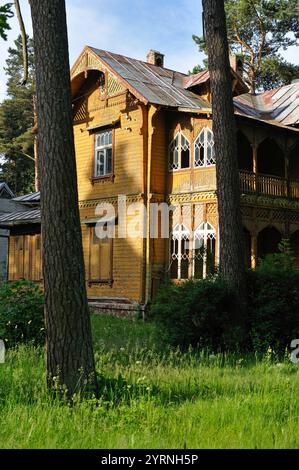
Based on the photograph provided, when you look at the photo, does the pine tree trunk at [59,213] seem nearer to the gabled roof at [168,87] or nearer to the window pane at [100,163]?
the gabled roof at [168,87]

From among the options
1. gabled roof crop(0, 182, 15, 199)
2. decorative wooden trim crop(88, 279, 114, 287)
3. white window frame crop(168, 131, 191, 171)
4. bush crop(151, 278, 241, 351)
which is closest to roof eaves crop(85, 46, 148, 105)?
white window frame crop(168, 131, 191, 171)

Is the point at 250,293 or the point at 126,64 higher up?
the point at 126,64

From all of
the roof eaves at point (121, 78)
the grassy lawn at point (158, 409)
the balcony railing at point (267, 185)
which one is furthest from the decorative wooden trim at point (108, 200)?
the grassy lawn at point (158, 409)

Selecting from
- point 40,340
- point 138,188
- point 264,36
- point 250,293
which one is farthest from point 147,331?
point 264,36

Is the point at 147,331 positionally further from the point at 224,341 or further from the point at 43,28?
the point at 43,28

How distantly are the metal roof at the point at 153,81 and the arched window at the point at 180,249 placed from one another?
385cm

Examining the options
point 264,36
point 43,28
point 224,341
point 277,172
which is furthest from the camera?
point 264,36

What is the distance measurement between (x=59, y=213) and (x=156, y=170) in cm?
1333

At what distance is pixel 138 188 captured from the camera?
61.0ft

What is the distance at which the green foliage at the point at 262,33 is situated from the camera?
1316 inches

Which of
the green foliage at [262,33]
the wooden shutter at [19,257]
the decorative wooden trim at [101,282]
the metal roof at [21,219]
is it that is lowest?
the decorative wooden trim at [101,282]

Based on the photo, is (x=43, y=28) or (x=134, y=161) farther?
(x=134, y=161)

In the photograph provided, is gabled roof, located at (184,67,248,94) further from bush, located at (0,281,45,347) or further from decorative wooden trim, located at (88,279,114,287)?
bush, located at (0,281,45,347)

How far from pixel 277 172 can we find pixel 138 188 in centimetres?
668
